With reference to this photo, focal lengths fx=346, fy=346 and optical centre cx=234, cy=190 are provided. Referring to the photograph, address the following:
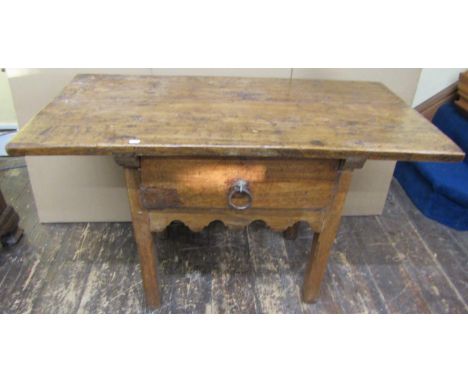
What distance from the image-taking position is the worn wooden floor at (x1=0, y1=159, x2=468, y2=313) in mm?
1199

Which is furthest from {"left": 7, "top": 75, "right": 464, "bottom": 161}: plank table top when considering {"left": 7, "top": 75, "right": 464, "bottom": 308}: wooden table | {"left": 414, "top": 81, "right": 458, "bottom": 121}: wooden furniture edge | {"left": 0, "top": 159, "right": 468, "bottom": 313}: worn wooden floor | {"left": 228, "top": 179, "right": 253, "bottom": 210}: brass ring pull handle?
{"left": 414, "top": 81, "right": 458, "bottom": 121}: wooden furniture edge

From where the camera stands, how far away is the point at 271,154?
77 centimetres

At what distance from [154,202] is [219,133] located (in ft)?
0.82

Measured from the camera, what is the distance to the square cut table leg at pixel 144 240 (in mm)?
868

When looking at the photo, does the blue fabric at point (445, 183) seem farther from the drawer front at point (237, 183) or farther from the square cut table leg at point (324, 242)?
the drawer front at point (237, 183)

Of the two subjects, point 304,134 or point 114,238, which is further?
point 114,238

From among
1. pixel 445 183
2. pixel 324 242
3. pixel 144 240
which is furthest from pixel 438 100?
pixel 144 240

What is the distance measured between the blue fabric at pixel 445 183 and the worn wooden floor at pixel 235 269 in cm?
7

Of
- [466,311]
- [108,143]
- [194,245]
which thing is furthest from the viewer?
[194,245]

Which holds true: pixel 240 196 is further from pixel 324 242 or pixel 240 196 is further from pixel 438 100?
pixel 438 100

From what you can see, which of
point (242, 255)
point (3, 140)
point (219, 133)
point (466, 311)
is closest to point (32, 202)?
point (3, 140)

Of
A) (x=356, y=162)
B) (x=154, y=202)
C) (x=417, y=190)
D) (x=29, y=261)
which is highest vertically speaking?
(x=356, y=162)

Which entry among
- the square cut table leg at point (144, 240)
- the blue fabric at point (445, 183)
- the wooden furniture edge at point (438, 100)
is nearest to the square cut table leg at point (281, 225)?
the square cut table leg at point (144, 240)

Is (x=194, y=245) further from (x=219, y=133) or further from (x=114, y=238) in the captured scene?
(x=219, y=133)
